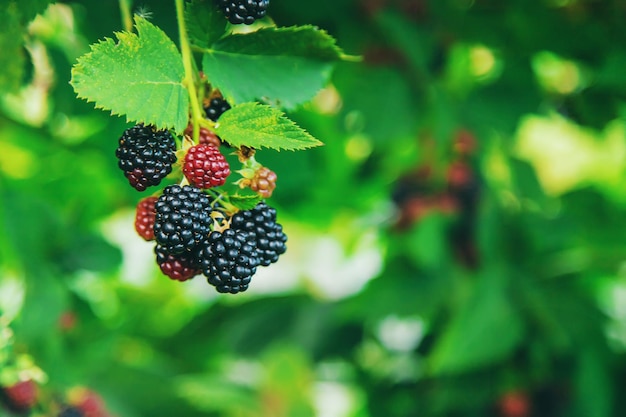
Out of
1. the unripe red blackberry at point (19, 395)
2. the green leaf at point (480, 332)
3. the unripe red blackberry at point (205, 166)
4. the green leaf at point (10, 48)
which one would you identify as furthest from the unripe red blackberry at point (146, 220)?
the green leaf at point (480, 332)

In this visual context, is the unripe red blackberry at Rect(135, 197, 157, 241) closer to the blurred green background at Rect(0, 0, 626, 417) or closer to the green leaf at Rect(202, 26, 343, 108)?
the green leaf at Rect(202, 26, 343, 108)

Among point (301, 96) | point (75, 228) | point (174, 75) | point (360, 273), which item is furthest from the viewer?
point (360, 273)

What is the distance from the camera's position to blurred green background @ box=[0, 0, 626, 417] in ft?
4.49

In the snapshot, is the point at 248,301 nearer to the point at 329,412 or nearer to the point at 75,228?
the point at 75,228

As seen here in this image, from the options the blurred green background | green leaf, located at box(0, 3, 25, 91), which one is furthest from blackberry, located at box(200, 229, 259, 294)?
the blurred green background

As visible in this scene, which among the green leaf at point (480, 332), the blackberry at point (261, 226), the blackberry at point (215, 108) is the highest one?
the blackberry at point (215, 108)

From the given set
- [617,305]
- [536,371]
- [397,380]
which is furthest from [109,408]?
[617,305]

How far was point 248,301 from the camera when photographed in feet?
6.77

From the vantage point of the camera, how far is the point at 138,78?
562 millimetres

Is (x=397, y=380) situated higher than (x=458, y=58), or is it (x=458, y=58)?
(x=458, y=58)

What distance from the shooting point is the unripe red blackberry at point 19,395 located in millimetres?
1121

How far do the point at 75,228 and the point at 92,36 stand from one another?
449 millimetres

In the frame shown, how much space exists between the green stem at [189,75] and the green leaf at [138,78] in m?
0.02

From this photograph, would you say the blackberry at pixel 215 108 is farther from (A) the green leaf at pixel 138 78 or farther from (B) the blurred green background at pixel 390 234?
(B) the blurred green background at pixel 390 234
